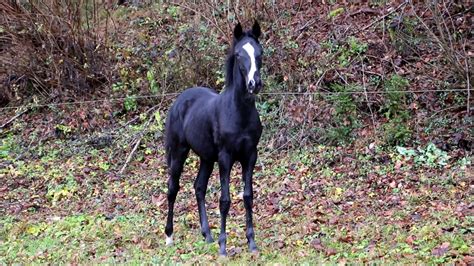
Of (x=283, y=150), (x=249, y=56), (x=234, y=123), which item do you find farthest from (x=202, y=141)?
(x=283, y=150)

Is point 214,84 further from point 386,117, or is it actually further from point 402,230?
point 402,230

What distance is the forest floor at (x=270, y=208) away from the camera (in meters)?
6.80

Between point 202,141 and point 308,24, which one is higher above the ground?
point 308,24

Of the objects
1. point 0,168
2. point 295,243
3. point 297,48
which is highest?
point 297,48

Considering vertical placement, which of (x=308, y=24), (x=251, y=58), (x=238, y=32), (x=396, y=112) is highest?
(x=238, y=32)

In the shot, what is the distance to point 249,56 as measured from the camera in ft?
20.5

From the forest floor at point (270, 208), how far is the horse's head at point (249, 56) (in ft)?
5.71

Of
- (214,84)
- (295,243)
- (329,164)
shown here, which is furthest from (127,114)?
(295,243)

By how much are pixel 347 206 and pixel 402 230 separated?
1.45 m

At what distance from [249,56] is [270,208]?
3231 millimetres

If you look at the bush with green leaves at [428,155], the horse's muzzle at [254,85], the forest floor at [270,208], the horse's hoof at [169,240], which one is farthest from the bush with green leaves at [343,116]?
the horse's muzzle at [254,85]

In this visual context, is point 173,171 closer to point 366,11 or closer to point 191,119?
point 191,119

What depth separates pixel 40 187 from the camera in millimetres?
11500

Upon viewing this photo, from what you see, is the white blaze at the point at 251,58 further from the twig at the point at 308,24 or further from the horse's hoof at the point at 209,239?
the twig at the point at 308,24
